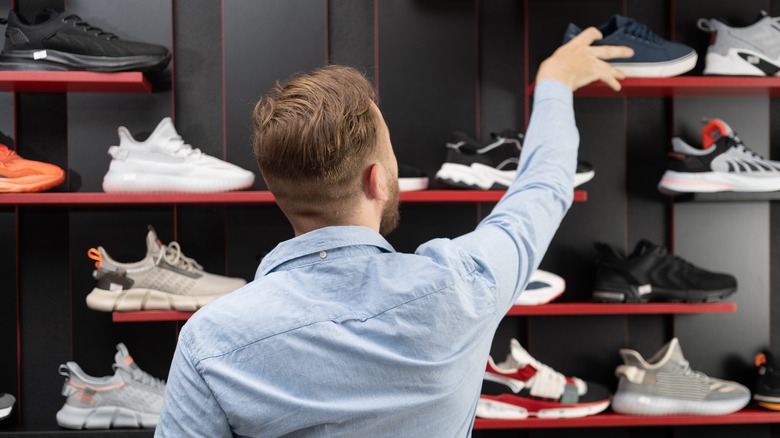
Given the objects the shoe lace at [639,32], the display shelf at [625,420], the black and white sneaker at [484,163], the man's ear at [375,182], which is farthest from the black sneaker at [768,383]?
the man's ear at [375,182]

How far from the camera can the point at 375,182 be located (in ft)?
3.14

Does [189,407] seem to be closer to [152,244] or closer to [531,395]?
[152,244]

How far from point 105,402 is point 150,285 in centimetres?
43

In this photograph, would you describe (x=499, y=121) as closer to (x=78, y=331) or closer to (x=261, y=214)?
(x=261, y=214)

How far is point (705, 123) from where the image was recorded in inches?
117

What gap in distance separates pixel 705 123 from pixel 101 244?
2410 mm

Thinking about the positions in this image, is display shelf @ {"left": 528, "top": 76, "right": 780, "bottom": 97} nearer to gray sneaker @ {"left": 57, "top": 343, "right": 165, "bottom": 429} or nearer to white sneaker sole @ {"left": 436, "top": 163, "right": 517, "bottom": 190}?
white sneaker sole @ {"left": 436, "top": 163, "right": 517, "bottom": 190}

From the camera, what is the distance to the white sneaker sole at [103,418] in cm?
253

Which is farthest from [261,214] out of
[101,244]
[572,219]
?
[572,219]

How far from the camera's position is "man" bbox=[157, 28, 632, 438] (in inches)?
32.4

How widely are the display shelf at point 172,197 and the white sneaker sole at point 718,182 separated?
15.9 inches

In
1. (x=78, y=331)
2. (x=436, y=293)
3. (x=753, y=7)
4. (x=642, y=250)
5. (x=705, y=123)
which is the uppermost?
(x=753, y=7)

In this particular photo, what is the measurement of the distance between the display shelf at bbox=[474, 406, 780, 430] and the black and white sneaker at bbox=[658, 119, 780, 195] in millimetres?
814

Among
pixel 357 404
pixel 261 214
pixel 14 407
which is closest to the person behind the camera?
pixel 357 404
